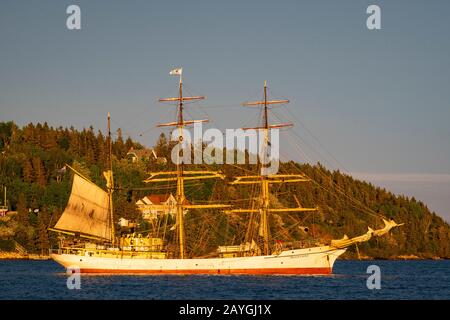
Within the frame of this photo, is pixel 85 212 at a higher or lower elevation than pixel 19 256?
higher

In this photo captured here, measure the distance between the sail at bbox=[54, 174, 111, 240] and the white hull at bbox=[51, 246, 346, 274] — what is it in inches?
137

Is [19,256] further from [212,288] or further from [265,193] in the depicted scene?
[212,288]

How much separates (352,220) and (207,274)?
340 ft

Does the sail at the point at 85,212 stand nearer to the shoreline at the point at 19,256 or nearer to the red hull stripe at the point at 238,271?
the red hull stripe at the point at 238,271

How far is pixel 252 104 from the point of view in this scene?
8981 cm

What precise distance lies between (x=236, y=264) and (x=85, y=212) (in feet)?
56.5

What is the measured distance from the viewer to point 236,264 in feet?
280

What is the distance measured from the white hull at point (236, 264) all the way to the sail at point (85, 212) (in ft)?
11.4

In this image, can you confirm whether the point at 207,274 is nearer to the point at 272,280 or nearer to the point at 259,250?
the point at 259,250

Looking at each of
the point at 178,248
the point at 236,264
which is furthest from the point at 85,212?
the point at 236,264

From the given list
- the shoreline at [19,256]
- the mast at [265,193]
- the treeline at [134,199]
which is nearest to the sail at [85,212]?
the mast at [265,193]

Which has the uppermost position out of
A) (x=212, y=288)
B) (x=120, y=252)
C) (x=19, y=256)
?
(x=120, y=252)
